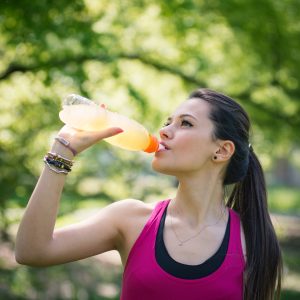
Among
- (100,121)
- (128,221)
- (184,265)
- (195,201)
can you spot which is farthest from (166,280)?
(100,121)

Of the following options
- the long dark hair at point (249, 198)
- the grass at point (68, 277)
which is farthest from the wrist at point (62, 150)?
the grass at point (68, 277)

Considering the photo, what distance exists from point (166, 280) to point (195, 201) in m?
0.47

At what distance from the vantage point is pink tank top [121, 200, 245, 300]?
7.91ft

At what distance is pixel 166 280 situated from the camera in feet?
7.93

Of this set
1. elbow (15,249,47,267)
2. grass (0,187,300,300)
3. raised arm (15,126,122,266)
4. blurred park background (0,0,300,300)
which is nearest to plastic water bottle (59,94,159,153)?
raised arm (15,126,122,266)

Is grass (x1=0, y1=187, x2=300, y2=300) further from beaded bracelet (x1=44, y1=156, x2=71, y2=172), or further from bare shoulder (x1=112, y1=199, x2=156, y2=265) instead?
beaded bracelet (x1=44, y1=156, x2=71, y2=172)

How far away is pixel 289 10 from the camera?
7977 mm

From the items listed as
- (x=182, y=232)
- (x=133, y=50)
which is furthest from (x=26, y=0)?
(x=133, y=50)

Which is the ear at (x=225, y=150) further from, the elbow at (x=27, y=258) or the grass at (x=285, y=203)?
the grass at (x=285, y=203)

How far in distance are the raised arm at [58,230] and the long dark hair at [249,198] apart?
2.06 ft

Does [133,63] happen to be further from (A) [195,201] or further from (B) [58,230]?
(B) [58,230]

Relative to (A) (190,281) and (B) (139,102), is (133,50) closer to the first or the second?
(B) (139,102)

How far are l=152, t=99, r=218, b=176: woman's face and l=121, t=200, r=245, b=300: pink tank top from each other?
326 mm

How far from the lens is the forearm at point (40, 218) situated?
2295 mm
